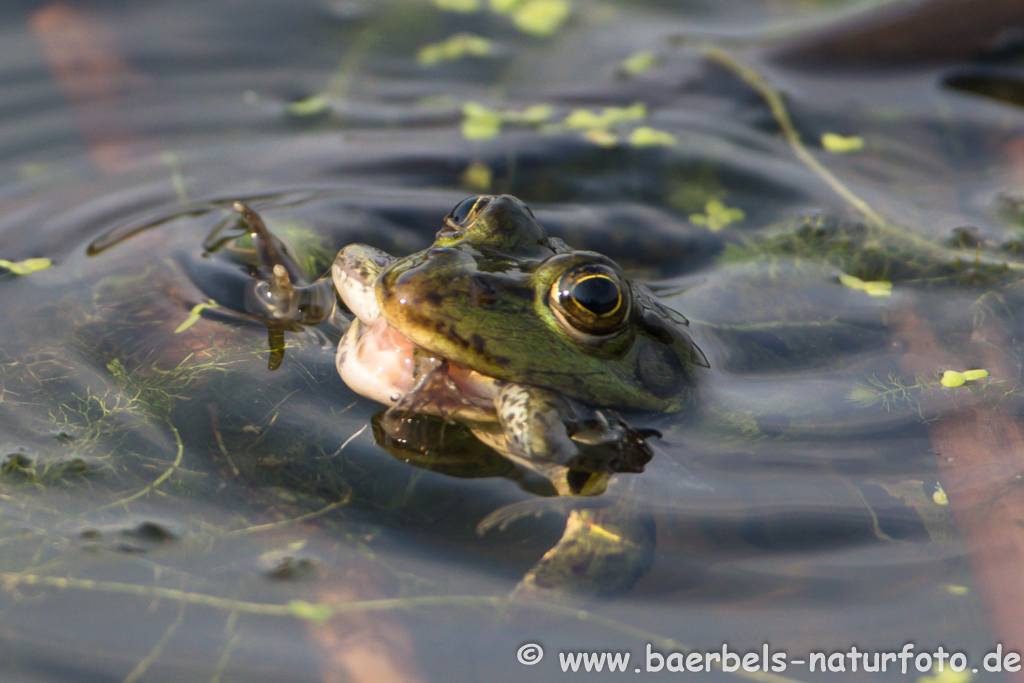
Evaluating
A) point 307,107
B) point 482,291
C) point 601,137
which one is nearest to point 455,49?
point 307,107

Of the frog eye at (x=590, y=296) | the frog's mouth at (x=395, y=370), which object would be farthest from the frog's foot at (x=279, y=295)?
the frog eye at (x=590, y=296)

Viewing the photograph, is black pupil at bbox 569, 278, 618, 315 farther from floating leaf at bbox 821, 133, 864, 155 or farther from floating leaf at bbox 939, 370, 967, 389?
floating leaf at bbox 821, 133, 864, 155

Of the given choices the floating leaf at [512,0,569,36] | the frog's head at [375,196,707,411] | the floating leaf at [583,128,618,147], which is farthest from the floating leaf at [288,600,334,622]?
the floating leaf at [512,0,569,36]

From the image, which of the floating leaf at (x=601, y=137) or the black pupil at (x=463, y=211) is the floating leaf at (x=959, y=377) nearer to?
the black pupil at (x=463, y=211)

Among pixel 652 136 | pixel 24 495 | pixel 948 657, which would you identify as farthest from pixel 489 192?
pixel 948 657

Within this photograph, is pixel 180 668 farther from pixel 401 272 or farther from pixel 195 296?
pixel 195 296

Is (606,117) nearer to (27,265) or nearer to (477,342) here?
(477,342)
